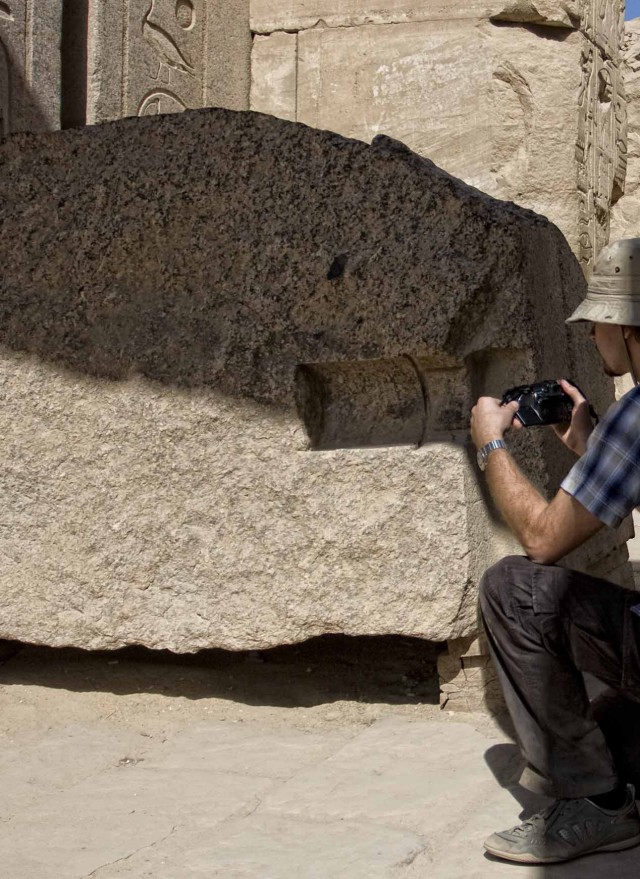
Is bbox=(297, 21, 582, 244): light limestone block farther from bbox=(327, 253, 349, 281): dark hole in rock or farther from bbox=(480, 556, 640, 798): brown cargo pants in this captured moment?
bbox=(480, 556, 640, 798): brown cargo pants

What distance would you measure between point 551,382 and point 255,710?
1166mm

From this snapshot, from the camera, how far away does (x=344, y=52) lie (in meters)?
6.29

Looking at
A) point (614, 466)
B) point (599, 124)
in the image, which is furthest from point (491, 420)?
point (599, 124)

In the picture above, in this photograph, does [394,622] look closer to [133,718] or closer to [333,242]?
[133,718]

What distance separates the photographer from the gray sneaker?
1.85m

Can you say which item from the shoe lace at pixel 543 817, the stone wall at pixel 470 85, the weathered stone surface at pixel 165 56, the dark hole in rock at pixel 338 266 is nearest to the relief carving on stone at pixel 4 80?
the weathered stone surface at pixel 165 56

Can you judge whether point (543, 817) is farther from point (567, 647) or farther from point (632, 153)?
point (632, 153)

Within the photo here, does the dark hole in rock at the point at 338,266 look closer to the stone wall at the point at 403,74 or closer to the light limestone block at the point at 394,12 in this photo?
the stone wall at the point at 403,74

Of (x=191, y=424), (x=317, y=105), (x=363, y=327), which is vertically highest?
(x=317, y=105)

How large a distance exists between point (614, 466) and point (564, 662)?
14.9 inches

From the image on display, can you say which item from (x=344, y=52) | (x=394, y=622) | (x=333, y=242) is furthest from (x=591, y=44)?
(x=394, y=622)

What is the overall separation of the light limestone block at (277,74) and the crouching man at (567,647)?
4.85m

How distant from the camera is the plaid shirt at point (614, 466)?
175 centimetres

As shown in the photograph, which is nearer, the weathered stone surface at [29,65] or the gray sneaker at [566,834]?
the gray sneaker at [566,834]
